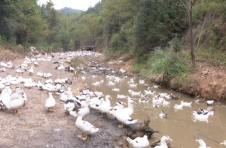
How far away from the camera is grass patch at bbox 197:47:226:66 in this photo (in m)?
12.8

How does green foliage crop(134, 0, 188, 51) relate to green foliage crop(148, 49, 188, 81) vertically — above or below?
above

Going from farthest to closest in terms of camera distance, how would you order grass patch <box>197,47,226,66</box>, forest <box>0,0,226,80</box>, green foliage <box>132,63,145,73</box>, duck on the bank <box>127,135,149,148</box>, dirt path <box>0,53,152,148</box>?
1. green foliage <box>132,63,145,73</box>
2. forest <box>0,0,226,80</box>
3. grass patch <box>197,47,226,66</box>
4. duck on the bank <box>127,135,149,148</box>
5. dirt path <box>0,53,152,148</box>

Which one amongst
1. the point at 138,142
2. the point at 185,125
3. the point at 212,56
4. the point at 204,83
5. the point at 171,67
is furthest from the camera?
the point at 171,67

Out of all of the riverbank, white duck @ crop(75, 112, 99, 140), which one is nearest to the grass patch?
the riverbank

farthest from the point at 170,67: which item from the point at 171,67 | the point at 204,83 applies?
the point at 204,83

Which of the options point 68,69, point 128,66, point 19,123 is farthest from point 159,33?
point 19,123

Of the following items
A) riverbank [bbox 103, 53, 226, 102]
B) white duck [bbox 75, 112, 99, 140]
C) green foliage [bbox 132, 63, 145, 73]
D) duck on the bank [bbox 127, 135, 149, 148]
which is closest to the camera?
white duck [bbox 75, 112, 99, 140]

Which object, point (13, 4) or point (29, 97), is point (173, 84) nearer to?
point (29, 97)

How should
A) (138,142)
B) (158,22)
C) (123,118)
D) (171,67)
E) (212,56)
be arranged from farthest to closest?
(158,22), (171,67), (212,56), (123,118), (138,142)

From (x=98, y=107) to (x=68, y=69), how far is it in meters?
9.33

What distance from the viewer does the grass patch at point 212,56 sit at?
1280 centimetres

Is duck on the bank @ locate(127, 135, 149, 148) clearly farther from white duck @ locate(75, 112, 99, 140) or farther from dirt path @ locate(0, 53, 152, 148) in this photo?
white duck @ locate(75, 112, 99, 140)

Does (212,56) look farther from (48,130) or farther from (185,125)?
(48,130)

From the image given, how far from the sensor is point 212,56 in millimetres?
13680
